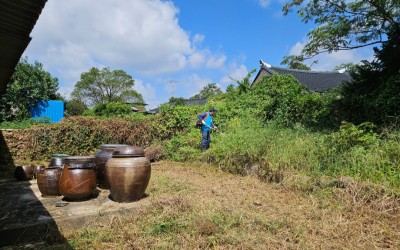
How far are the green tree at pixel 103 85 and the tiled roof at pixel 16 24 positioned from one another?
3524 cm

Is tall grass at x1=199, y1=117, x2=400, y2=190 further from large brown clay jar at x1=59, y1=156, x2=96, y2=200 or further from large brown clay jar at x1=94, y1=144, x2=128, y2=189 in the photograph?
large brown clay jar at x1=59, y1=156, x2=96, y2=200

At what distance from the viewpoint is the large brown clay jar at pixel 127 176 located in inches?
166

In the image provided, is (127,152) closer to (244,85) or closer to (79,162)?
(79,162)

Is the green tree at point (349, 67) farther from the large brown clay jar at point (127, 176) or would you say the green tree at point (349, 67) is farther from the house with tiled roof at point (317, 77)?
the large brown clay jar at point (127, 176)

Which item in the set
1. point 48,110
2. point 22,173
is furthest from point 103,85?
point 22,173

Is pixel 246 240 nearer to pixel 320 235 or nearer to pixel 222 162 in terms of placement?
pixel 320 235

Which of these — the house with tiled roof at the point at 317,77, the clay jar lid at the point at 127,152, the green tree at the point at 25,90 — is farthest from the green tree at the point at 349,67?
the green tree at the point at 25,90

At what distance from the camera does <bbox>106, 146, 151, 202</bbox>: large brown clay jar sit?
13.8 feet

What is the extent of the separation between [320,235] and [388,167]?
6.72ft

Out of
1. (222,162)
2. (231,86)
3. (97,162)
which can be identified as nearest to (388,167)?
(222,162)

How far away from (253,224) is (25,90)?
1727cm

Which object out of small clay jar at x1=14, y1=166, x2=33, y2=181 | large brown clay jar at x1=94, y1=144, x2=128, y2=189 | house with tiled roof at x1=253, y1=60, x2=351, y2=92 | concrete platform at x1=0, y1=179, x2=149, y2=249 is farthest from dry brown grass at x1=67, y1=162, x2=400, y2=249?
house with tiled roof at x1=253, y1=60, x2=351, y2=92

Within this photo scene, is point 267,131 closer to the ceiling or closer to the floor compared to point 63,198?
closer to the ceiling

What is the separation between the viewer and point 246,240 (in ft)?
9.59
